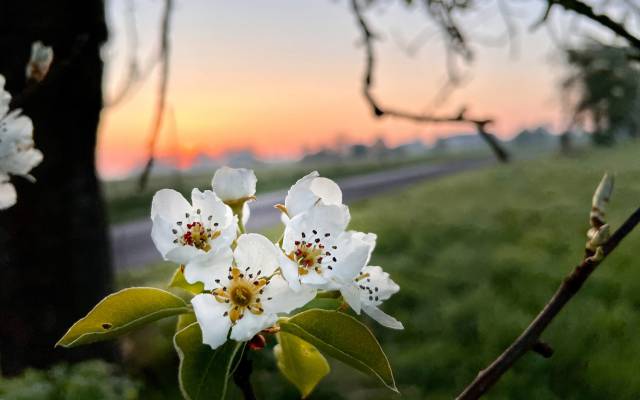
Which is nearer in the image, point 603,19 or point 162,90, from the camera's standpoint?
point 603,19

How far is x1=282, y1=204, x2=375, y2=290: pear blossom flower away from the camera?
2.42ft

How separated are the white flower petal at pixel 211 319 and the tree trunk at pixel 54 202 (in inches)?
84.0

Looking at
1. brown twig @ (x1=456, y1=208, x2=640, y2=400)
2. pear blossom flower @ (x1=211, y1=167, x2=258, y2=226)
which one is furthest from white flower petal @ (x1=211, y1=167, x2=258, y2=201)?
brown twig @ (x1=456, y1=208, x2=640, y2=400)

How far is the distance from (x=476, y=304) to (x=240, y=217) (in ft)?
12.2

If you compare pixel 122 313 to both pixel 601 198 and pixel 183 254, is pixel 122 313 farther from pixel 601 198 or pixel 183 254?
pixel 601 198

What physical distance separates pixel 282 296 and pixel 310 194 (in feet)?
0.42

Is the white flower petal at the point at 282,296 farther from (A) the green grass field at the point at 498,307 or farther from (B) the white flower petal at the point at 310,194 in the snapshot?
(A) the green grass field at the point at 498,307

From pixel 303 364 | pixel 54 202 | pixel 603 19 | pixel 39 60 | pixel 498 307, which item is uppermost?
pixel 603 19

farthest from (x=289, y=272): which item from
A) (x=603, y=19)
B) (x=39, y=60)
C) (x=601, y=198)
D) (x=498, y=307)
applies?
(x=498, y=307)

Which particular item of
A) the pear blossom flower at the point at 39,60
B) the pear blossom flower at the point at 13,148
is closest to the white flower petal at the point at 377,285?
the pear blossom flower at the point at 13,148

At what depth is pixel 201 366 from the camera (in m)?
0.78

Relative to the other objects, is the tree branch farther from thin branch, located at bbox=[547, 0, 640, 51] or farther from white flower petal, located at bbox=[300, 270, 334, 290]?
white flower petal, located at bbox=[300, 270, 334, 290]

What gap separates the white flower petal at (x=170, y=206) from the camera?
2.73 feet

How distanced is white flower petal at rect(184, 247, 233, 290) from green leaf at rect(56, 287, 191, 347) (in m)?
0.08
